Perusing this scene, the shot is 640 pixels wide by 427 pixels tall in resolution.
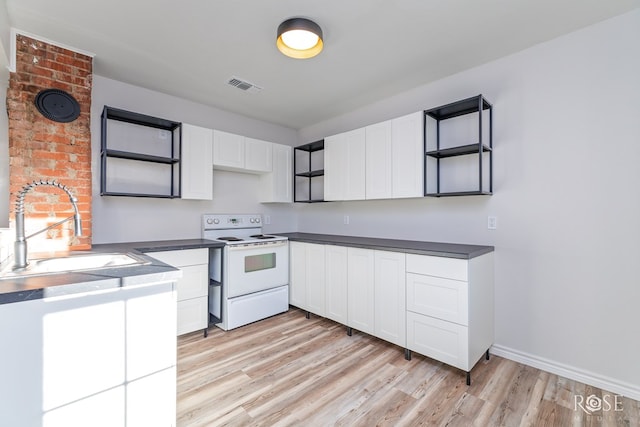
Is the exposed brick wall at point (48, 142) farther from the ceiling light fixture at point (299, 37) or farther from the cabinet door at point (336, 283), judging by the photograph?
the cabinet door at point (336, 283)

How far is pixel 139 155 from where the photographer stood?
2.68 metres

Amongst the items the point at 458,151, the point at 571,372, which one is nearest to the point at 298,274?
the point at 458,151

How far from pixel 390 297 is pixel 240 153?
93.0 inches

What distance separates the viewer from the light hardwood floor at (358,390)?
1698 millimetres

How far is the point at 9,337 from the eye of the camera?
1.01 metres

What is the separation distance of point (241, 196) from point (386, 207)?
1905 millimetres

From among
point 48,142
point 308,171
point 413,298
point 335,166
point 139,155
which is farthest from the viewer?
point 308,171

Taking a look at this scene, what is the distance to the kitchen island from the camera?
40.3 inches

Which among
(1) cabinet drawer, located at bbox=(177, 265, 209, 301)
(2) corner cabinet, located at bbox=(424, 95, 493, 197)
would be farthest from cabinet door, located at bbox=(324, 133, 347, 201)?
(1) cabinet drawer, located at bbox=(177, 265, 209, 301)

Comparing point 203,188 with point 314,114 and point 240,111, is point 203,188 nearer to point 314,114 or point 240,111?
point 240,111

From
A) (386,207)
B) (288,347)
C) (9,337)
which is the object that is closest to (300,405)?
(288,347)

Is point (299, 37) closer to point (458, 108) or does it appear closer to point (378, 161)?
point (378, 161)

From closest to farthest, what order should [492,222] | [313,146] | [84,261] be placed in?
1. [84,261]
2. [492,222]
3. [313,146]

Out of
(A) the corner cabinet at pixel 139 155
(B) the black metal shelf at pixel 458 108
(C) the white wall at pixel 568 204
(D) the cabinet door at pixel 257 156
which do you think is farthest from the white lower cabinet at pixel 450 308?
(A) the corner cabinet at pixel 139 155
